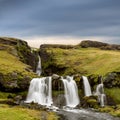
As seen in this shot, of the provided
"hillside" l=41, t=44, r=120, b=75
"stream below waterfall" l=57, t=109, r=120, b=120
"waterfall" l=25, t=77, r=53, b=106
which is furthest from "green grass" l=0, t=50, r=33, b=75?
"stream below waterfall" l=57, t=109, r=120, b=120

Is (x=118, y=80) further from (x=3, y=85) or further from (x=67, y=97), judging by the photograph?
(x=3, y=85)

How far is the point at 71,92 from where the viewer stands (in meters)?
111

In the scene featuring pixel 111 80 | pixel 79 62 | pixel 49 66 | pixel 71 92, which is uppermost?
pixel 79 62

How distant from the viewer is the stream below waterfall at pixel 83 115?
79363 millimetres

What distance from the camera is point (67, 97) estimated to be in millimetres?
109438

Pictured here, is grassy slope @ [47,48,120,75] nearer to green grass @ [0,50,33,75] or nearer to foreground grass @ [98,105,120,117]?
green grass @ [0,50,33,75]

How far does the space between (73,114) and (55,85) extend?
94.2 feet

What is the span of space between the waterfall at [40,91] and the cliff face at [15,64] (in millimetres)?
2626

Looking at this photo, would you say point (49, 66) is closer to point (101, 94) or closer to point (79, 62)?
point (79, 62)

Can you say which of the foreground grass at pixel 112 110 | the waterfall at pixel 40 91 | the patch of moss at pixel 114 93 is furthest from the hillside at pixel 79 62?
the foreground grass at pixel 112 110

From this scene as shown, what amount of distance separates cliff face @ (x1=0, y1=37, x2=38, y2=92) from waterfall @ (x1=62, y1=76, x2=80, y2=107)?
12.3 meters

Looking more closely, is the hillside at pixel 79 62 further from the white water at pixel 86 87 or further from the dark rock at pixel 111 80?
the white water at pixel 86 87

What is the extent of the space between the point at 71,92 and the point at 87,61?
48975 mm

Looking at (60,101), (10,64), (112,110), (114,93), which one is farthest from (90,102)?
(10,64)
